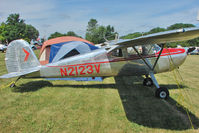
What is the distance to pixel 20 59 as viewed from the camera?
4.89 meters

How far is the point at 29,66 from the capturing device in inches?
196

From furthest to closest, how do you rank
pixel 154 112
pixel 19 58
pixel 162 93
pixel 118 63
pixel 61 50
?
pixel 61 50
pixel 19 58
pixel 118 63
pixel 162 93
pixel 154 112

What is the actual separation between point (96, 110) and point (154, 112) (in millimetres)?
1696

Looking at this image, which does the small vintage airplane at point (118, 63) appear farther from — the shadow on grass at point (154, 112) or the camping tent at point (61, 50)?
the camping tent at point (61, 50)

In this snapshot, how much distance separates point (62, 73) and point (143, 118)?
3359 mm

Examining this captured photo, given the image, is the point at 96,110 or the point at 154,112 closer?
the point at 154,112

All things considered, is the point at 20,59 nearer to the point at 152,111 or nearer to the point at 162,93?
the point at 152,111

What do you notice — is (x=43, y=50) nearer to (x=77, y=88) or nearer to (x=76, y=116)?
(x=77, y=88)

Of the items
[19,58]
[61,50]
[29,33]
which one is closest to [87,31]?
[29,33]

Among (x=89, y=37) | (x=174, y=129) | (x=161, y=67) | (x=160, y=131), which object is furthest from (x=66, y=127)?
(x=89, y=37)

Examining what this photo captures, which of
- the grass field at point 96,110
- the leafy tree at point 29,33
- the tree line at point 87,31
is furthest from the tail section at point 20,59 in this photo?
the leafy tree at point 29,33

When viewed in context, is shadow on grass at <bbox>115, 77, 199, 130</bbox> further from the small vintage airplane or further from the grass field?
the small vintage airplane

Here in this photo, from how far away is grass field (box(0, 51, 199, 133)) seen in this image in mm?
2846

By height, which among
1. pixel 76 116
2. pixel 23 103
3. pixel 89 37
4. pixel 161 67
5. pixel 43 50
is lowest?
pixel 76 116
